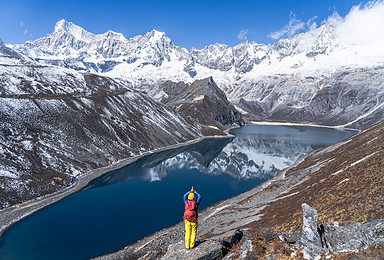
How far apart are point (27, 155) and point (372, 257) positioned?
273 ft

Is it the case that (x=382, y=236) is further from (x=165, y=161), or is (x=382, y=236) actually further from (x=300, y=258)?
(x=165, y=161)

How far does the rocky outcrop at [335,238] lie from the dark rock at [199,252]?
459cm

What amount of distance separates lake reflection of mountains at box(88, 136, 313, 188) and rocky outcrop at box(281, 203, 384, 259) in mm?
72897

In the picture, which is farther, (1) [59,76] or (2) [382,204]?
(1) [59,76]

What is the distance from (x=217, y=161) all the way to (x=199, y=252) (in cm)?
9950

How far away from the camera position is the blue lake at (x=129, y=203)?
1666 inches

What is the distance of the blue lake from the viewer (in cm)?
4233

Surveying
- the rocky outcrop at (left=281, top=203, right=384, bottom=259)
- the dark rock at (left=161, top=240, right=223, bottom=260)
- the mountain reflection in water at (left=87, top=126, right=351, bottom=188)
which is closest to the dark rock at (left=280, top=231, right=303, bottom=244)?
the rocky outcrop at (left=281, top=203, right=384, bottom=259)

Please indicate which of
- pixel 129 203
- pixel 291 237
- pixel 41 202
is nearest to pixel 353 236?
pixel 291 237

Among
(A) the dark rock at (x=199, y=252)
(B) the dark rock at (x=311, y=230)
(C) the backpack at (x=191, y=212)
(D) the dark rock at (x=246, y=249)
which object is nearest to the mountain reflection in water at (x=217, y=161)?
(A) the dark rock at (x=199, y=252)

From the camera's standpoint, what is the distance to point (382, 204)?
19.1 metres

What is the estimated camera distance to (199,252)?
14289 millimetres

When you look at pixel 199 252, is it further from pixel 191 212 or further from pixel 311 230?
pixel 311 230

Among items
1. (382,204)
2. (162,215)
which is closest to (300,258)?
(382,204)
